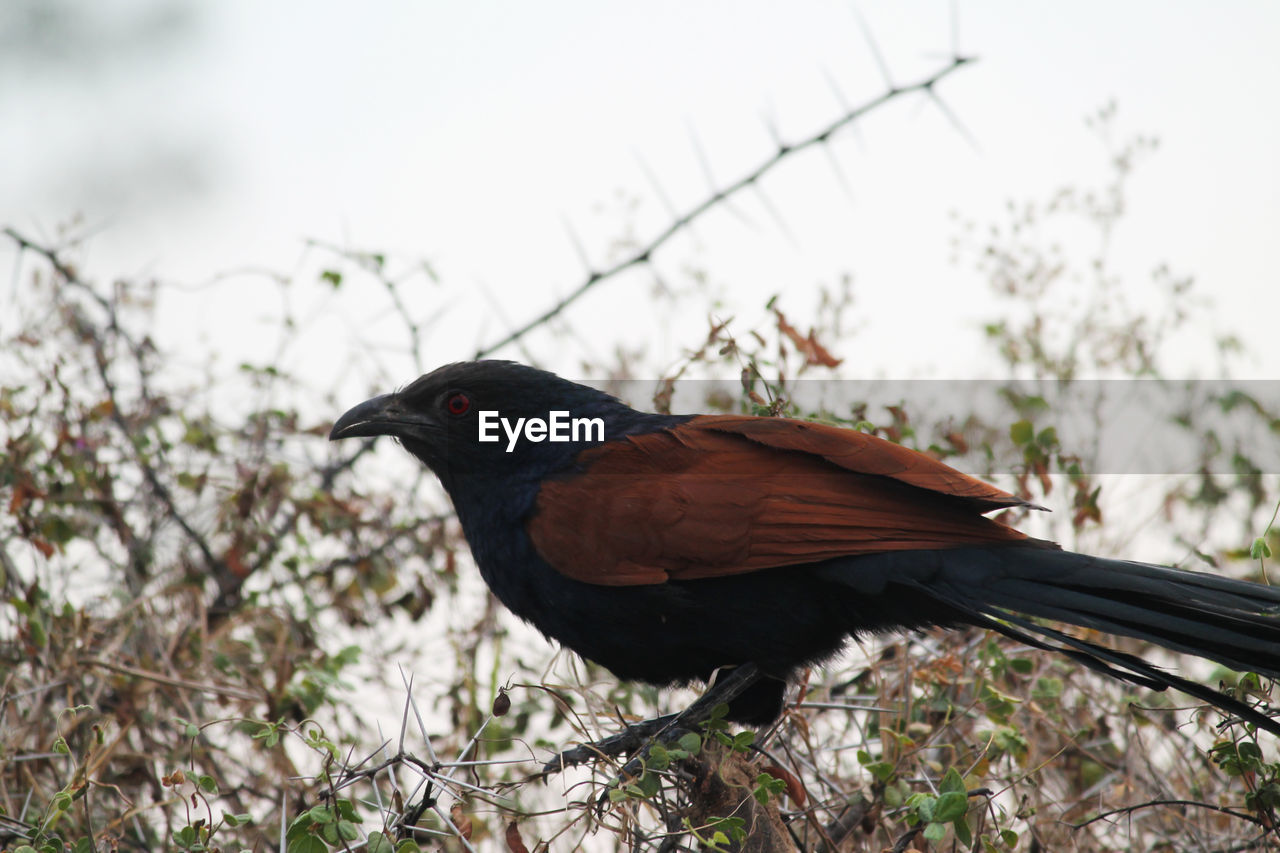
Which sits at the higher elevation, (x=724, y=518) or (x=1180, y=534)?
(x=1180, y=534)

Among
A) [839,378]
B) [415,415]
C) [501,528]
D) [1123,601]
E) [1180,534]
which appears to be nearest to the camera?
[1123,601]

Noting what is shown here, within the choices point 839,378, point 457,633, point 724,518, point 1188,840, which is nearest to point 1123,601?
point 724,518

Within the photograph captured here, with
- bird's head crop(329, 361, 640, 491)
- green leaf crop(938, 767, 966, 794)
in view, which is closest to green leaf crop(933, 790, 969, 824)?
green leaf crop(938, 767, 966, 794)

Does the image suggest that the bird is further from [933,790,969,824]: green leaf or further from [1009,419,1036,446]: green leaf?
[1009,419,1036,446]: green leaf

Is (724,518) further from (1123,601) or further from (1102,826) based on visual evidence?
(1102,826)

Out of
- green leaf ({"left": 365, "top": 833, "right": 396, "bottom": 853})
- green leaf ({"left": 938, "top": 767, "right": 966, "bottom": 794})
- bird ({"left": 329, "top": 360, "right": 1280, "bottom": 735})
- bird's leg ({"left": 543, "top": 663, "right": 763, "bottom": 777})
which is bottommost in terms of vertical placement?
green leaf ({"left": 365, "top": 833, "right": 396, "bottom": 853})

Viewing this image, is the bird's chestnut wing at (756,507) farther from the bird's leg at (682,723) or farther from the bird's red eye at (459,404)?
the bird's red eye at (459,404)
